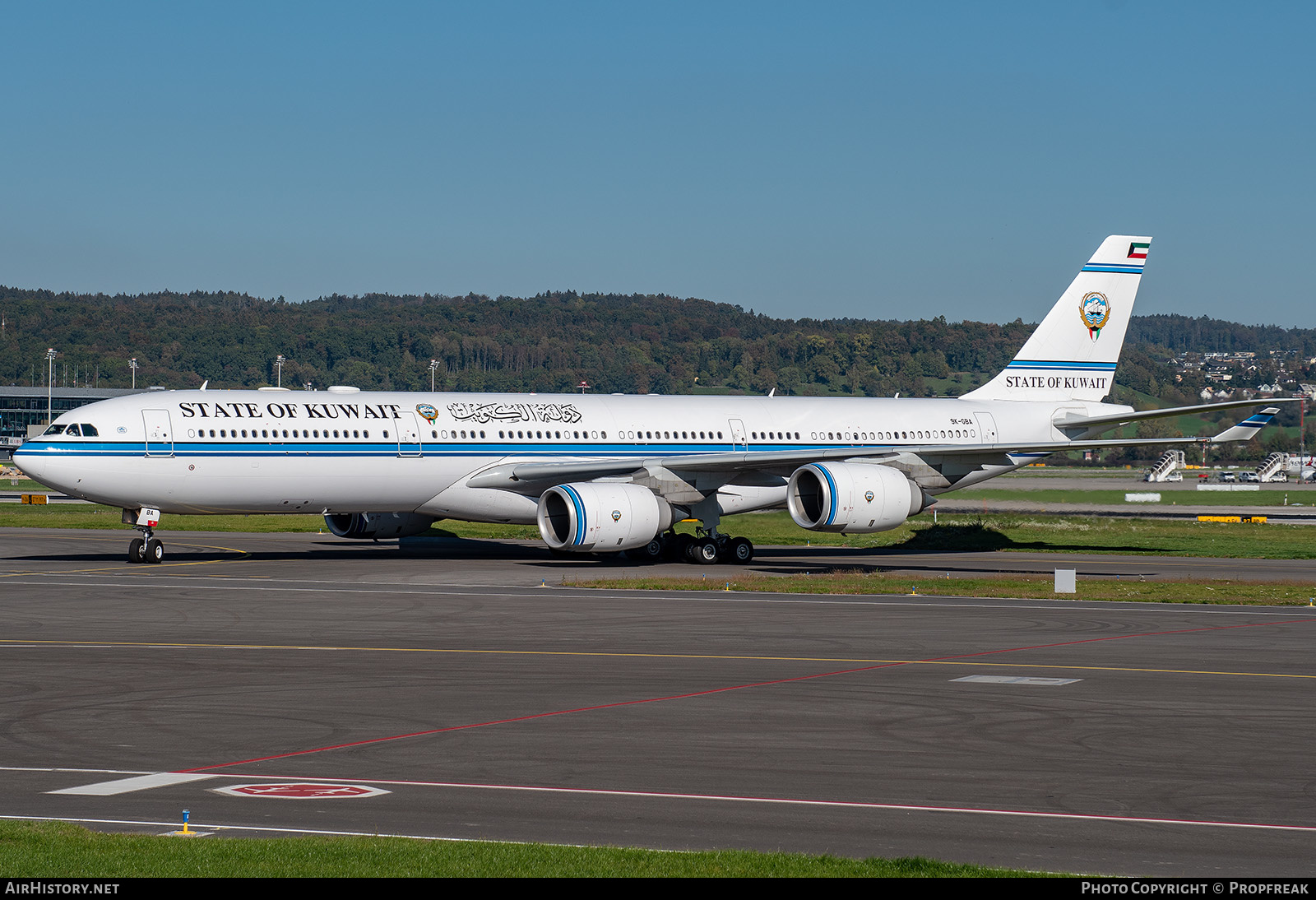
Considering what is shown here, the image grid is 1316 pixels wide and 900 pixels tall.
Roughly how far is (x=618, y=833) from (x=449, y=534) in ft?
135

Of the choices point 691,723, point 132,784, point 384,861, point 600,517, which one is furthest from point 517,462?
point 384,861

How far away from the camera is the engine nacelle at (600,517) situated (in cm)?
3488

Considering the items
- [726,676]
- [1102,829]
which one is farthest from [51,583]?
[1102,829]

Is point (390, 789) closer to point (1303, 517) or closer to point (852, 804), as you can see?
point (852, 804)

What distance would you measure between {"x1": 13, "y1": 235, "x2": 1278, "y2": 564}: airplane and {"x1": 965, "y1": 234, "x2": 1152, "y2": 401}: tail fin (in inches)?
198

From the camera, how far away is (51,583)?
31234mm

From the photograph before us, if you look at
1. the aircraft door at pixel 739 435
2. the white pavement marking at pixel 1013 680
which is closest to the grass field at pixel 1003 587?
the aircraft door at pixel 739 435

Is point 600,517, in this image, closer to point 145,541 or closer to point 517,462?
point 517,462

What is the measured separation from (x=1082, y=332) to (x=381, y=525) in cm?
2472

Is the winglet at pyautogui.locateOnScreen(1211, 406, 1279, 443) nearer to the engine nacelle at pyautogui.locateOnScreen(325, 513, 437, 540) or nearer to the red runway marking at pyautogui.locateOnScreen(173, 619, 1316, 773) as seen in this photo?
the red runway marking at pyautogui.locateOnScreen(173, 619, 1316, 773)

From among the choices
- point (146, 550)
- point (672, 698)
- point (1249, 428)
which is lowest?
point (672, 698)

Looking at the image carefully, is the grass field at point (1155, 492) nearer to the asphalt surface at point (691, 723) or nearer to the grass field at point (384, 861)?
the asphalt surface at point (691, 723)

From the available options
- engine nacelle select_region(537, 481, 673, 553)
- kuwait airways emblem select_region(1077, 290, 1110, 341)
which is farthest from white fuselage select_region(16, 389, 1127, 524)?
kuwait airways emblem select_region(1077, 290, 1110, 341)

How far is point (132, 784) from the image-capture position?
464 inches
